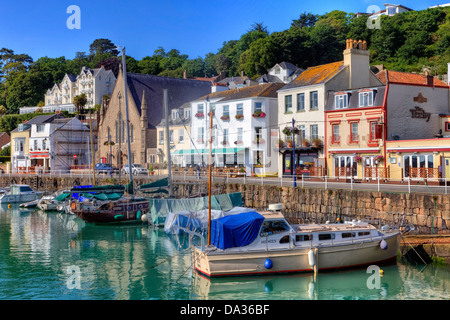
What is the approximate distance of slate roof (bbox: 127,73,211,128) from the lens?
81.4 m

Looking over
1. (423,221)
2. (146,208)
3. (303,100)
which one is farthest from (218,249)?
(303,100)

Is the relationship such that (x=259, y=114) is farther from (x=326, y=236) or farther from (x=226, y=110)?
(x=326, y=236)

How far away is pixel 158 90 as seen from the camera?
283 ft

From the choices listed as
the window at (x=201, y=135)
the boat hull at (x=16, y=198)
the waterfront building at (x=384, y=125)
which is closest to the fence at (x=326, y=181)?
the waterfront building at (x=384, y=125)

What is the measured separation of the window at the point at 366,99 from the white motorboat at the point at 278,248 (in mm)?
19699

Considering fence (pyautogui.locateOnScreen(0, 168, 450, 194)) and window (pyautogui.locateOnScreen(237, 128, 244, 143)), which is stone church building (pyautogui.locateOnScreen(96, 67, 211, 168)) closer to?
fence (pyautogui.locateOnScreen(0, 168, 450, 194))

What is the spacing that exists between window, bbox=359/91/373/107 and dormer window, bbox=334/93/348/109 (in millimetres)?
1654

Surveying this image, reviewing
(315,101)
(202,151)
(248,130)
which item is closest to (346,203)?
(315,101)

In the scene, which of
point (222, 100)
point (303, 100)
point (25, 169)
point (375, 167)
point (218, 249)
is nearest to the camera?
point (218, 249)

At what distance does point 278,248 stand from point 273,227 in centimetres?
102

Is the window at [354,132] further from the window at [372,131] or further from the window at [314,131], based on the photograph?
the window at [314,131]

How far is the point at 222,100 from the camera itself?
56.6 metres

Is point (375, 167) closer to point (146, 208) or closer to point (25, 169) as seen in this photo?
point (146, 208)
